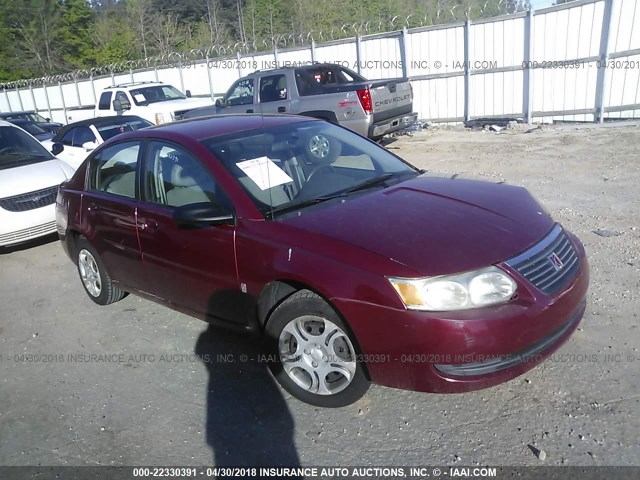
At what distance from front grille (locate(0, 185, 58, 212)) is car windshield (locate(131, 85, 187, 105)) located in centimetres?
822

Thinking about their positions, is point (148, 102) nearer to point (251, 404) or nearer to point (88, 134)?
point (88, 134)

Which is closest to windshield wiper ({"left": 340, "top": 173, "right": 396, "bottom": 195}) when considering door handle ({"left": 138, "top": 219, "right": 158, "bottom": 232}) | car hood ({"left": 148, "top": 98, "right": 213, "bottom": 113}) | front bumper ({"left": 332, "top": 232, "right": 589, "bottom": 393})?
front bumper ({"left": 332, "top": 232, "right": 589, "bottom": 393})

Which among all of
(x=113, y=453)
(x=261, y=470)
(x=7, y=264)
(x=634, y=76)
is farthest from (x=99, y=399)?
(x=634, y=76)

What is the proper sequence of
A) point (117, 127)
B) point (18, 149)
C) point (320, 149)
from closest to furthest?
point (320, 149) → point (18, 149) → point (117, 127)

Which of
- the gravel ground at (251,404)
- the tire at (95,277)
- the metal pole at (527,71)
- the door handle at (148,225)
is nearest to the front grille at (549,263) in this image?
the gravel ground at (251,404)

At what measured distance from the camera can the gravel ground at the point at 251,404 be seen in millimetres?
2887

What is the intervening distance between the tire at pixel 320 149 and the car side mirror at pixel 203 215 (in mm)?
Answer: 874

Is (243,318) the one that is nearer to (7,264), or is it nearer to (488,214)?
(488,214)

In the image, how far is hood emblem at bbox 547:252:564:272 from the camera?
3.07 meters

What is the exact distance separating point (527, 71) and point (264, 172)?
36.9ft

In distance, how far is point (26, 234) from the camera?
684cm

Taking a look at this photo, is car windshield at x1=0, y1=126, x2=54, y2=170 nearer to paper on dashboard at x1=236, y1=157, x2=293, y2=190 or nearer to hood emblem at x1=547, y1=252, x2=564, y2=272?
paper on dashboard at x1=236, y1=157, x2=293, y2=190

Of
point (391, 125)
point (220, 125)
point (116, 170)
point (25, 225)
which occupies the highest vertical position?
point (220, 125)

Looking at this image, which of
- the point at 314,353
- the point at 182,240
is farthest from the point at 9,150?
the point at 314,353
